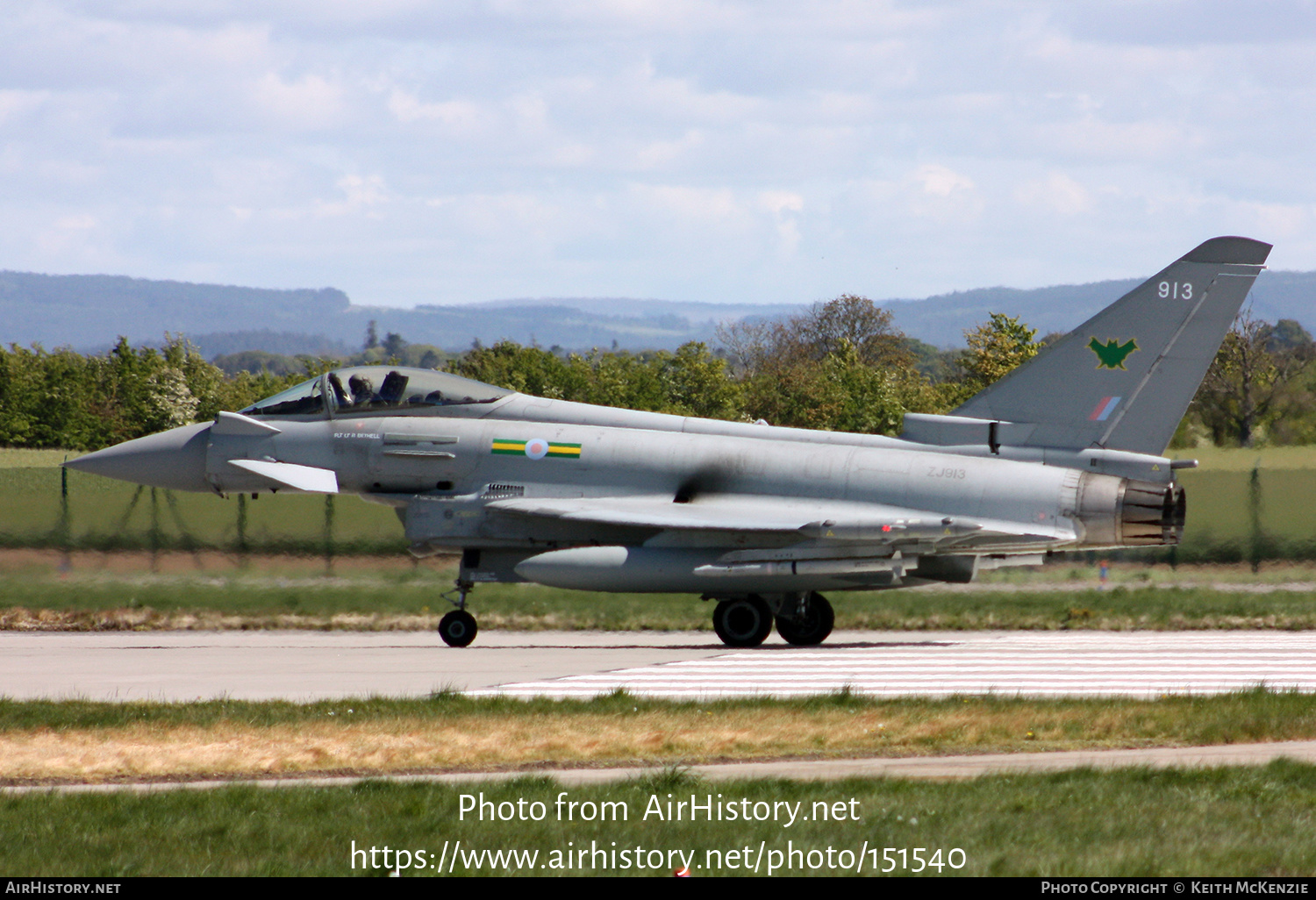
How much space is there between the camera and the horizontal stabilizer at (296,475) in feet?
62.8

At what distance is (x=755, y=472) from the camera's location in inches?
719

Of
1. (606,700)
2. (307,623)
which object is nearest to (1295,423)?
(307,623)

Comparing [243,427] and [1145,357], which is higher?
[1145,357]

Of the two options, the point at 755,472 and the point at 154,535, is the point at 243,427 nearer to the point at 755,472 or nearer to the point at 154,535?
the point at 154,535

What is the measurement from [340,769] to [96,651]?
994 centimetres

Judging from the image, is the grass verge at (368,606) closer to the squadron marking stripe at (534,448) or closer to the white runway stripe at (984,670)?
the white runway stripe at (984,670)

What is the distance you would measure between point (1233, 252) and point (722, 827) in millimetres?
12571

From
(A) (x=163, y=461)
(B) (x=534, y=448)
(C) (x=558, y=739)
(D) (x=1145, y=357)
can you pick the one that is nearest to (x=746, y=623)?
(B) (x=534, y=448)

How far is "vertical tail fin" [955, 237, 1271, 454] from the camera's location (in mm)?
17031

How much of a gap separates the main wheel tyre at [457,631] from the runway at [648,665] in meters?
0.23

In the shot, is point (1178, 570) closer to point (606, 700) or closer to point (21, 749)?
point (606, 700)

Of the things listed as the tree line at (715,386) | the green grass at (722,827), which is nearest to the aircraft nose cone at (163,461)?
the green grass at (722,827)

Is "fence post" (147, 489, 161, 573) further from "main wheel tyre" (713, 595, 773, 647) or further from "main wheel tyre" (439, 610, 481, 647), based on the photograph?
"main wheel tyre" (713, 595, 773, 647)

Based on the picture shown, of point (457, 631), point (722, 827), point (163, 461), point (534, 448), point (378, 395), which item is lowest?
point (457, 631)
